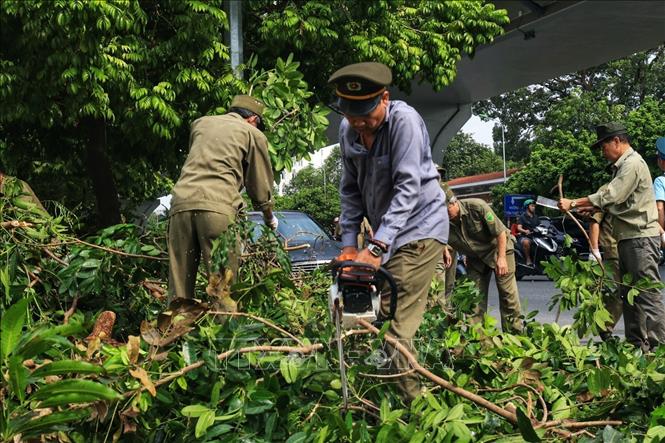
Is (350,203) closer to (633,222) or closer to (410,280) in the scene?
(410,280)

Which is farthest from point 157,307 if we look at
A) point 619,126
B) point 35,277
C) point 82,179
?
point 82,179

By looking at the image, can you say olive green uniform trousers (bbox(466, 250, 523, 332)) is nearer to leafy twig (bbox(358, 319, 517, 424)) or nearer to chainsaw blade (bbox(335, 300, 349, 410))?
leafy twig (bbox(358, 319, 517, 424))

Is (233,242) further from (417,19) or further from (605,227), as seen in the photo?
(417,19)

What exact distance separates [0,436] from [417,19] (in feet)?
35.5

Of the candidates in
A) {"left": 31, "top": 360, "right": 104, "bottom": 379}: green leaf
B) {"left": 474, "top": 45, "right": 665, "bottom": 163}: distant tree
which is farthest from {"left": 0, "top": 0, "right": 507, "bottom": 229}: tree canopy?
{"left": 474, "top": 45, "right": 665, "bottom": 163}: distant tree

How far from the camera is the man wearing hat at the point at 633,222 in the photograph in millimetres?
5656

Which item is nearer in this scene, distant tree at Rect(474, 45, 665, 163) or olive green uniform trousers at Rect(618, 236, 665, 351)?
olive green uniform trousers at Rect(618, 236, 665, 351)

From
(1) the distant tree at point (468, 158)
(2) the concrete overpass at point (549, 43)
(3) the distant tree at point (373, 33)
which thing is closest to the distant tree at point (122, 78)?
(3) the distant tree at point (373, 33)

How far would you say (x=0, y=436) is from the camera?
247cm

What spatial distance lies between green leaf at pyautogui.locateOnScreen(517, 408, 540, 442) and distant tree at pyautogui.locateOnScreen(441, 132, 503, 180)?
6036cm

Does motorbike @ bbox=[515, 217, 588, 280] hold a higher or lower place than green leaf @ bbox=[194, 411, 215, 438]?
lower

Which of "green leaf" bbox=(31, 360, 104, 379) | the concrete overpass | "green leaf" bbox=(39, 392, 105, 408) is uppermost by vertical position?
the concrete overpass

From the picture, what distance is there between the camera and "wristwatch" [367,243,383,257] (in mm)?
3233

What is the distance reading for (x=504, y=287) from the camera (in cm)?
653
